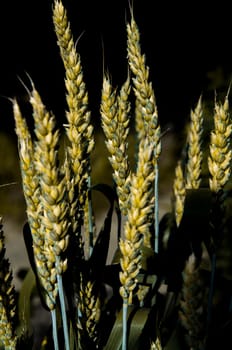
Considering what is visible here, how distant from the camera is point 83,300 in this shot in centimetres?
83

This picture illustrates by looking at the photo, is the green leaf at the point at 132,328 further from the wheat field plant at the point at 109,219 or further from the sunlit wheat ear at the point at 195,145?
the sunlit wheat ear at the point at 195,145

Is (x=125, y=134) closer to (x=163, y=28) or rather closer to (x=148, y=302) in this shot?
(x=148, y=302)

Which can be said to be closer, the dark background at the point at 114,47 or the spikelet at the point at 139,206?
the spikelet at the point at 139,206

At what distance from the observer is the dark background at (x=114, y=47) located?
9.05ft

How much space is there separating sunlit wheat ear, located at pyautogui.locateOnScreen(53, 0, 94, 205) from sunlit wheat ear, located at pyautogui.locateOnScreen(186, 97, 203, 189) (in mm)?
176

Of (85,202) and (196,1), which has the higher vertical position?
(196,1)

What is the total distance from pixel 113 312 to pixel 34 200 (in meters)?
0.46

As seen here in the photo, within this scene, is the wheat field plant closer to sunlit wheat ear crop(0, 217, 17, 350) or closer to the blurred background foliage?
sunlit wheat ear crop(0, 217, 17, 350)

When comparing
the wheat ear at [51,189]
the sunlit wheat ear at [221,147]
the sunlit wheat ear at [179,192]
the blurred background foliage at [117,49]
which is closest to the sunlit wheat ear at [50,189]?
the wheat ear at [51,189]

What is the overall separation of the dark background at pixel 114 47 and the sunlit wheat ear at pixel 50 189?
2048 millimetres

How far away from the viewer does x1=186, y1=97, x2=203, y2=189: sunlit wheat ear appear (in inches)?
33.4

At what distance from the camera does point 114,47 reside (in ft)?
9.30

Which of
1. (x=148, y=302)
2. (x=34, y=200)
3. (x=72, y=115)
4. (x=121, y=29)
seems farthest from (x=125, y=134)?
(x=121, y=29)

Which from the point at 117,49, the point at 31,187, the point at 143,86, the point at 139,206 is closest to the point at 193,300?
the point at 139,206
